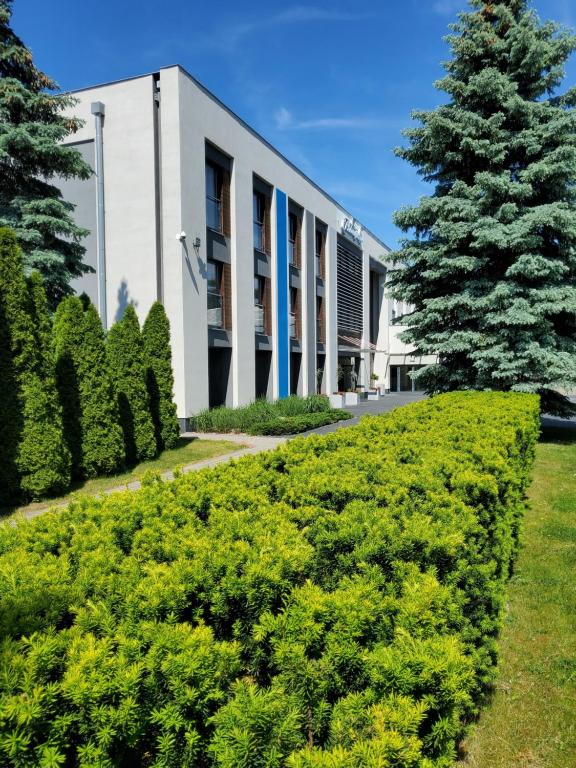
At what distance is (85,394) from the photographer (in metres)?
10.3

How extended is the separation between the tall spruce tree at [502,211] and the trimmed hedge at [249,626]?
11398mm

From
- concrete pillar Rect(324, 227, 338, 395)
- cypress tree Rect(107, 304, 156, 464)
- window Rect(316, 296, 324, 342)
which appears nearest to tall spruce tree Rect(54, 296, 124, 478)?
cypress tree Rect(107, 304, 156, 464)

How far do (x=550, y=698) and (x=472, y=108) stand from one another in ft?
51.2

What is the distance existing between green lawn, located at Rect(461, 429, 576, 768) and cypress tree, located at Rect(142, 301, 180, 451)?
9.38 m

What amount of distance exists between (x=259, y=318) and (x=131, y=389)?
11.2 m

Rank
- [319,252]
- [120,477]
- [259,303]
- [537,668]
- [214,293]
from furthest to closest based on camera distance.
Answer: [319,252]
[259,303]
[214,293]
[120,477]
[537,668]

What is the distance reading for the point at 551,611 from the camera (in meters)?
4.68

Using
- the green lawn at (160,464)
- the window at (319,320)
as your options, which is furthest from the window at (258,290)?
the green lawn at (160,464)

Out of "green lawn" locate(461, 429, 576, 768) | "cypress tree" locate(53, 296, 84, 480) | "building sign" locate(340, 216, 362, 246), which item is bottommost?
"green lawn" locate(461, 429, 576, 768)

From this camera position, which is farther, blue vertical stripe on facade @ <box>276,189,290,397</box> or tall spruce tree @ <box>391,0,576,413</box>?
blue vertical stripe on facade @ <box>276,189,290,397</box>

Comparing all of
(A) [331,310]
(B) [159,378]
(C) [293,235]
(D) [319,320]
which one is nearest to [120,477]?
(B) [159,378]

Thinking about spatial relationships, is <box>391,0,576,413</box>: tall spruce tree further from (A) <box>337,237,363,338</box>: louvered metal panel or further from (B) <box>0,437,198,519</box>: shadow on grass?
(A) <box>337,237,363,338</box>: louvered metal panel

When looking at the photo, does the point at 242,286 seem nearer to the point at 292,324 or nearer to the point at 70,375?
the point at 292,324

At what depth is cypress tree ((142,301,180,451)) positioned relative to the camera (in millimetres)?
13570
